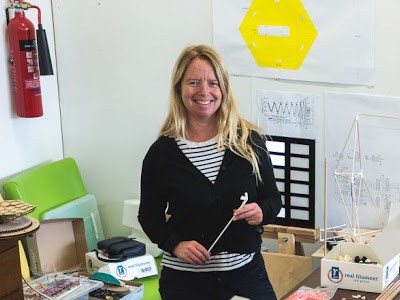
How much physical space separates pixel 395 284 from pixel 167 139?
88 cm

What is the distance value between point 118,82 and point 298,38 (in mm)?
1003

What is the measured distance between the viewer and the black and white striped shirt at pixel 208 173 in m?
2.44

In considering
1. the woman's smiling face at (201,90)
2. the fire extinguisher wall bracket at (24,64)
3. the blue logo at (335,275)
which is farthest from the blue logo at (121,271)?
the blue logo at (335,275)

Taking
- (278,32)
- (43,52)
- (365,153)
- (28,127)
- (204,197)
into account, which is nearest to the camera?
(204,197)

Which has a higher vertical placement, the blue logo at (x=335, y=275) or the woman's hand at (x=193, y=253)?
the woman's hand at (x=193, y=253)

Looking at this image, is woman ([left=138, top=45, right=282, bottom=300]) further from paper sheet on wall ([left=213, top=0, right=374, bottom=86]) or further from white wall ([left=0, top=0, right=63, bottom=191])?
white wall ([left=0, top=0, right=63, bottom=191])

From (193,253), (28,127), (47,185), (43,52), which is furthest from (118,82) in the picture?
(193,253)

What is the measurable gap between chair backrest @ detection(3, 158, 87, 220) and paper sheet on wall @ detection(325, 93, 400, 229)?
51.6 inches

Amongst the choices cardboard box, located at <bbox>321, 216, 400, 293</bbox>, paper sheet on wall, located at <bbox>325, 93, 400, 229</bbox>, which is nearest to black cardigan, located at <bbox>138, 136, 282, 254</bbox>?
cardboard box, located at <bbox>321, 216, 400, 293</bbox>

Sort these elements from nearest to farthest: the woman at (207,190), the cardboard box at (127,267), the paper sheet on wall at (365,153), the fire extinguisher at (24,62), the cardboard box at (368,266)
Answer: the cardboard box at (368,266)
the woman at (207,190)
the paper sheet on wall at (365,153)
the cardboard box at (127,267)
the fire extinguisher at (24,62)

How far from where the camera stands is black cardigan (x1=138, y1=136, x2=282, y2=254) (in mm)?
2436

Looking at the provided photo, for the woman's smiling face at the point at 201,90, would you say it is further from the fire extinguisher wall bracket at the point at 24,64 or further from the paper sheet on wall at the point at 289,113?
the fire extinguisher wall bracket at the point at 24,64

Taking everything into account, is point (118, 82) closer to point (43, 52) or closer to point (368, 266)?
point (43, 52)

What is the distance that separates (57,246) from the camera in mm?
3551
